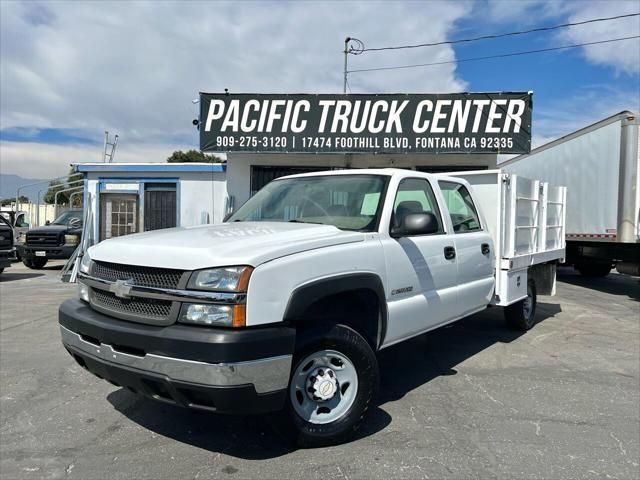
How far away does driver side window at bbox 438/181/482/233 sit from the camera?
202 inches

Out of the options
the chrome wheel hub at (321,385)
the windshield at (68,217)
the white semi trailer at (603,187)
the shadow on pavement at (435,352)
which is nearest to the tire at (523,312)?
the shadow on pavement at (435,352)

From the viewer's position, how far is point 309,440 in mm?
3365

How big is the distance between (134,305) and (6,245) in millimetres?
11721

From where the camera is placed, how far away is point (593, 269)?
592 inches

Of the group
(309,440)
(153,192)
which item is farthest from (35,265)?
(309,440)

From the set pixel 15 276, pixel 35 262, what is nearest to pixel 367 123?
pixel 15 276

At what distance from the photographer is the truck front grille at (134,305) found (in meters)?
3.04

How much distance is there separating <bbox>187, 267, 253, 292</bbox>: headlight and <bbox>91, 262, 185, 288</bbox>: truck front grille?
0.40 ft

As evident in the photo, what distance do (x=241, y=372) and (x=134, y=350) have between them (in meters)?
0.73

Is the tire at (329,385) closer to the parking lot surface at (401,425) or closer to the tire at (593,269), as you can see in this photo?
the parking lot surface at (401,425)

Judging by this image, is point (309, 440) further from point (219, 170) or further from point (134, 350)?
point (219, 170)

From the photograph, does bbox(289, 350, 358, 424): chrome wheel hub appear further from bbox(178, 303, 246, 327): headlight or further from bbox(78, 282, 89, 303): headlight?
bbox(78, 282, 89, 303): headlight

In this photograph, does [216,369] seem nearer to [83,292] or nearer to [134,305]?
[134,305]

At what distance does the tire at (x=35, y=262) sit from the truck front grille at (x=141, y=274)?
13.8 metres
